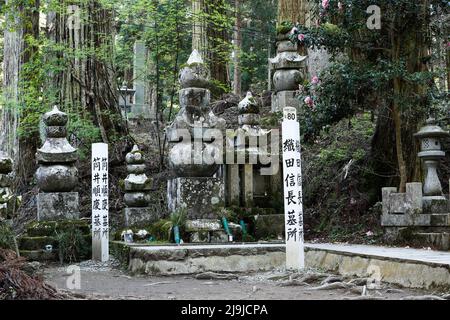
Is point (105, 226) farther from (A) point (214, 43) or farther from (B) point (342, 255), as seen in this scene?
(A) point (214, 43)

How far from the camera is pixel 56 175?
35.7ft

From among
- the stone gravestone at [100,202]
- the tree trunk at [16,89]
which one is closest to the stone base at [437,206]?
the stone gravestone at [100,202]

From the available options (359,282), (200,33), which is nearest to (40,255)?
(359,282)

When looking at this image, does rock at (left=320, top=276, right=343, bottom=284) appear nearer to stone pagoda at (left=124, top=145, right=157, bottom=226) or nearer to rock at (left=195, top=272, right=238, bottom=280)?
rock at (left=195, top=272, right=238, bottom=280)

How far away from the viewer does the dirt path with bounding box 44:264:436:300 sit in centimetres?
620

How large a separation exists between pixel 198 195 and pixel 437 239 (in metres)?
3.72

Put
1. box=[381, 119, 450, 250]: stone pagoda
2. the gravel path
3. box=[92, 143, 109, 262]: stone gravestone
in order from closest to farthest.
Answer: the gravel path → box=[381, 119, 450, 250]: stone pagoda → box=[92, 143, 109, 262]: stone gravestone

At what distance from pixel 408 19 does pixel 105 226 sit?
6016 millimetres

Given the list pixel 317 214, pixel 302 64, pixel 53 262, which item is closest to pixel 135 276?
pixel 53 262

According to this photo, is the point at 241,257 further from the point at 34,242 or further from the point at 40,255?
the point at 34,242

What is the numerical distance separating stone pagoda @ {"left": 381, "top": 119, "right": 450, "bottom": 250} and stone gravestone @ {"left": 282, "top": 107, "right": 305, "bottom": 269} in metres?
1.93

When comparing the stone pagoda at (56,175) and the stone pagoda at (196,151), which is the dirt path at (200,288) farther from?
the stone pagoda at (56,175)

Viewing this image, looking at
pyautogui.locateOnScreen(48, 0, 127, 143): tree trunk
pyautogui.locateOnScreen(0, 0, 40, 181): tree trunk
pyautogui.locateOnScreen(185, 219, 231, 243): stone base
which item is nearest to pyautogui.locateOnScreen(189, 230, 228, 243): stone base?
pyautogui.locateOnScreen(185, 219, 231, 243): stone base

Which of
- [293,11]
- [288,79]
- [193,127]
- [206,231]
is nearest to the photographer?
[206,231]
